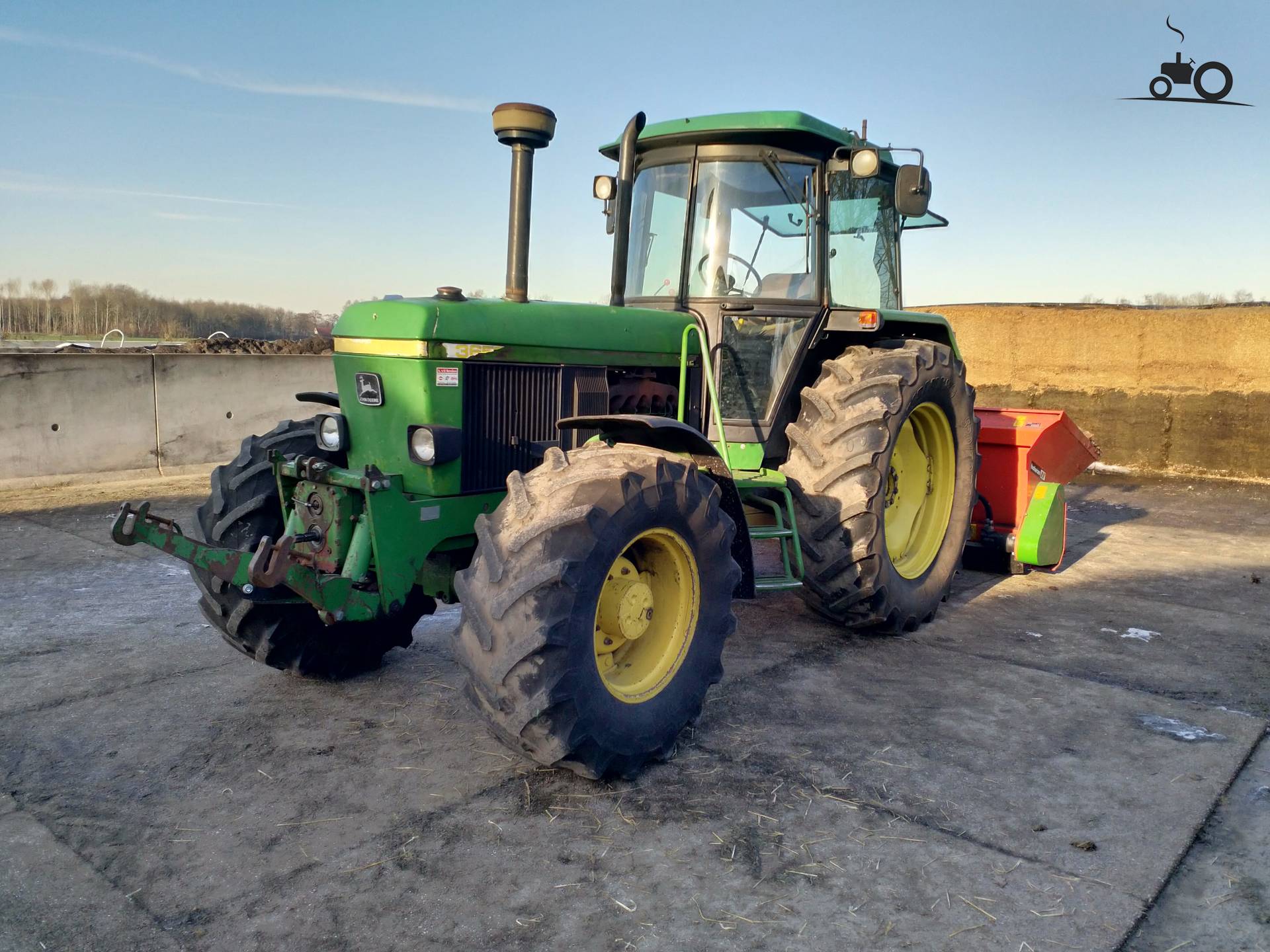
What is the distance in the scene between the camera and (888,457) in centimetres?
511

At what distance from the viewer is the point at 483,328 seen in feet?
13.7

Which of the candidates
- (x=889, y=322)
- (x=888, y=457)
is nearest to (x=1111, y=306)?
(x=889, y=322)

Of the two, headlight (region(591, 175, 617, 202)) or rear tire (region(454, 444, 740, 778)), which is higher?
headlight (region(591, 175, 617, 202))

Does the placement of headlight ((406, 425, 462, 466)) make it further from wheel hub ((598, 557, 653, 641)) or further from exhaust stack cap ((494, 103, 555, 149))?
exhaust stack cap ((494, 103, 555, 149))

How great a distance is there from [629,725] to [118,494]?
722 cm

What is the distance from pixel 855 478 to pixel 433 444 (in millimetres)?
2090

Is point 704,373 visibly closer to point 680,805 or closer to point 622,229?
point 622,229

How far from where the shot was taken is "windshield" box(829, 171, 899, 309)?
5559mm

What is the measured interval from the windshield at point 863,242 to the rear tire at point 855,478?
0.44 metres

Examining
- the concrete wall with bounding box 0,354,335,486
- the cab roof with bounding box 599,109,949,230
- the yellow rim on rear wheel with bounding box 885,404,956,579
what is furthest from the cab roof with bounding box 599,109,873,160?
the concrete wall with bounding box 0,354,335,486

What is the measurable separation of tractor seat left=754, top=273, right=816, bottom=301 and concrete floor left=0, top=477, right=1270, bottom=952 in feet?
5.92

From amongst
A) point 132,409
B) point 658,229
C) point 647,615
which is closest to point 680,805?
point 647,615

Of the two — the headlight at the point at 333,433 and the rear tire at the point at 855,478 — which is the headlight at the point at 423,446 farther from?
the rear tire at the point at 855,478

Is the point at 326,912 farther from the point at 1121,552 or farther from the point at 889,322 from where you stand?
the point at 1121,552
